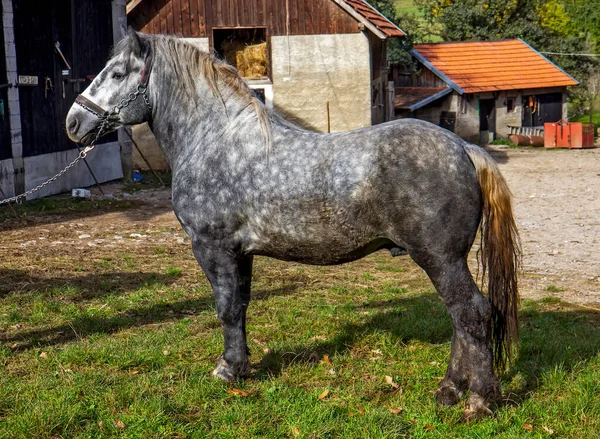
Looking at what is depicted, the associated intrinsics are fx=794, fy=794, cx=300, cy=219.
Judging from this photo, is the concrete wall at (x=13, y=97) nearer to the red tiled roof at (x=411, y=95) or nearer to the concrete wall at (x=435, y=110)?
the red tiled roof at (x=411, y=95)

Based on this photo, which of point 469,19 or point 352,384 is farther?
point 469,19

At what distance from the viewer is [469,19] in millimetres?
43000

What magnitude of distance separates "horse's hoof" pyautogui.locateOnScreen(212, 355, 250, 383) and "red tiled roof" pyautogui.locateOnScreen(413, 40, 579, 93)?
29.9 meters

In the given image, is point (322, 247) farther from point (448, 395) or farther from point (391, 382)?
point (448, 395)

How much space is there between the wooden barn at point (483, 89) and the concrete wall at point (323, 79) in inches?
385

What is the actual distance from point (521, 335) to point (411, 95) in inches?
1142

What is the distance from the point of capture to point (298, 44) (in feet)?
76.4

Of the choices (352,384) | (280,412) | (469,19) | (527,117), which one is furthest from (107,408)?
(469,19)

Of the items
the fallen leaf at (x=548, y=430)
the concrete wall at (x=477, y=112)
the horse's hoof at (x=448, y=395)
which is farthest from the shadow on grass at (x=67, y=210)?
the concrete wall at (x=477, y=112)

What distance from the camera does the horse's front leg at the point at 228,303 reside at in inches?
229

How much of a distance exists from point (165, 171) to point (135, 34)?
17.7 m

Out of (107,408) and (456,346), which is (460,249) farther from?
(107,408)

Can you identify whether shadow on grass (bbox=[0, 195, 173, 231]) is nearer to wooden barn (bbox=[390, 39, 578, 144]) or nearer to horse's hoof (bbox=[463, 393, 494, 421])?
horse's hoof (bbox=[463, 393, 494, 421])

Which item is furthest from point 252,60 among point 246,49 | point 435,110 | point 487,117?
point 487,117
